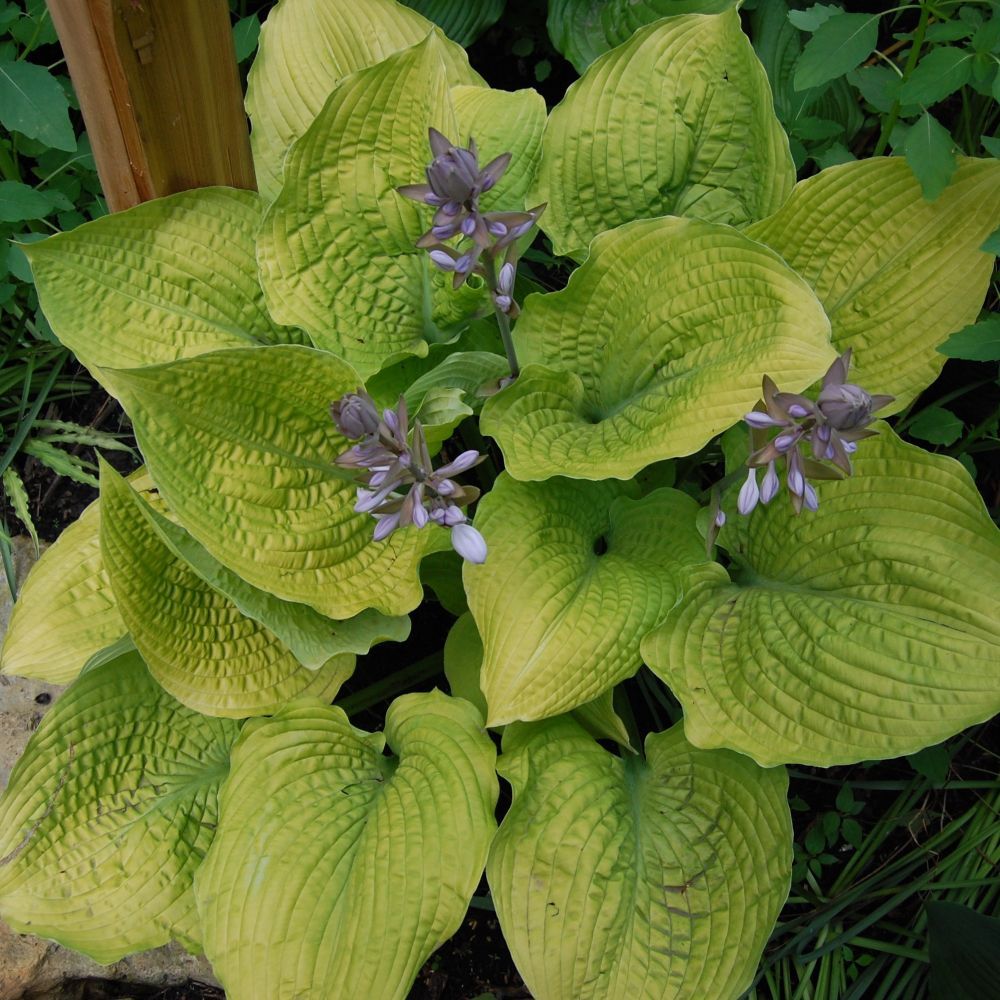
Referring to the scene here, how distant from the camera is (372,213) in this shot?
127 centimetres

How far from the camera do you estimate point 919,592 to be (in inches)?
43.0

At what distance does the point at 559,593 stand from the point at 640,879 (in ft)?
1.15

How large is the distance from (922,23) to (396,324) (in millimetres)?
766

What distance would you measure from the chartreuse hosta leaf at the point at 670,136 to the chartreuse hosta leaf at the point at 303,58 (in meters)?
0.32

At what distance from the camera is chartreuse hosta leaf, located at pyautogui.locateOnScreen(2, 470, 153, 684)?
1346mm

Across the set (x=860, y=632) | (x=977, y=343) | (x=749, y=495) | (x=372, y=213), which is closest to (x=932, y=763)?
(x=860, y=632)

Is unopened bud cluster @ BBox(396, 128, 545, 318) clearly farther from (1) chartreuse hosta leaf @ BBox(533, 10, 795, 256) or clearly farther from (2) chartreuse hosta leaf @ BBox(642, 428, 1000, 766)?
(2) chartreuse hosta leaf @ BBox(642, 428, 1000, 766)

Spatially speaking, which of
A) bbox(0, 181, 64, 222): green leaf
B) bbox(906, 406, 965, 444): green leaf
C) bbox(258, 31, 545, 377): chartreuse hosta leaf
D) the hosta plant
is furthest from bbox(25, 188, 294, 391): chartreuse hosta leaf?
bbox(906, 406, 965, 444): green leaf

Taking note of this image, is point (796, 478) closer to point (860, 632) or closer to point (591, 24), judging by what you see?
point (860, 632)

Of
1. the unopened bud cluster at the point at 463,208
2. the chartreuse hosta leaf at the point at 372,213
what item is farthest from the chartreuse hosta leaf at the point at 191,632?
the unopened bud cluster at the point at 463,208

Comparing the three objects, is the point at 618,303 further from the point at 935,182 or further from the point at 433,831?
the point at 433,831

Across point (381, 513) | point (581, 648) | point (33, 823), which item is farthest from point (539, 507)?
point (33, 823)

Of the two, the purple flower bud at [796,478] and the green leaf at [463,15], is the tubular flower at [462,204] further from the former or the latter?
the green leaf at [463,15]

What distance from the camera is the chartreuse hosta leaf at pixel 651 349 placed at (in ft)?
3.44
